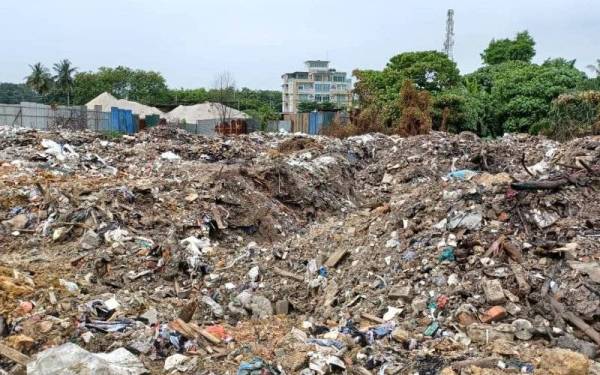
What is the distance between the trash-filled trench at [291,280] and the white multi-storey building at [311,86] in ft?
218

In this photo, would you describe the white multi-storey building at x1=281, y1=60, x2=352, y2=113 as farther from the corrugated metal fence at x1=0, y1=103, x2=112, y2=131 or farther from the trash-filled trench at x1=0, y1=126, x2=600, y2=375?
the trash-filled trench at x1=0, y1=126, x2=600, y2=375

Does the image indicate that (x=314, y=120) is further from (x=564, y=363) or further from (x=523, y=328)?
(x=564, y=363)

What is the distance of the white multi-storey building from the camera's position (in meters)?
76.2

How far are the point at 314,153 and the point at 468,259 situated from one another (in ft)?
24.3

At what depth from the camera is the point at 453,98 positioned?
18516 millimetres

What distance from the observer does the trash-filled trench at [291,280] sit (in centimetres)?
332

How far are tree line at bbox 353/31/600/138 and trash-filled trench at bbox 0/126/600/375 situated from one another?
10.3 metres

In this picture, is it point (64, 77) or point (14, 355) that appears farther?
point (64, 77)

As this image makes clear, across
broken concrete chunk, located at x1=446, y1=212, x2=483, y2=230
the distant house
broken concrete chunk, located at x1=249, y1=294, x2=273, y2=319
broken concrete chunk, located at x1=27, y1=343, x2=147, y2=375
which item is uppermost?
the distant house

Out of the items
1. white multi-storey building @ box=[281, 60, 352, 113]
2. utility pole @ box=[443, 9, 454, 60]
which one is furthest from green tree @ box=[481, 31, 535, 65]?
white multi-storey building @ box=[281, 60, 352, 113]

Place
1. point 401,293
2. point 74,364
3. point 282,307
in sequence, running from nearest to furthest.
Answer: point 74,364, point 401,293, point 282,307

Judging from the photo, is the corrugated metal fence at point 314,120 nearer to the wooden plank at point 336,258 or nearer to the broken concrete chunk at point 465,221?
the wooden plank at point 336,258

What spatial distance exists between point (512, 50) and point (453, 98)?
500 inches

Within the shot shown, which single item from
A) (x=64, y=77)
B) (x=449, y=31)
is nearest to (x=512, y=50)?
(x=449, y=31)
